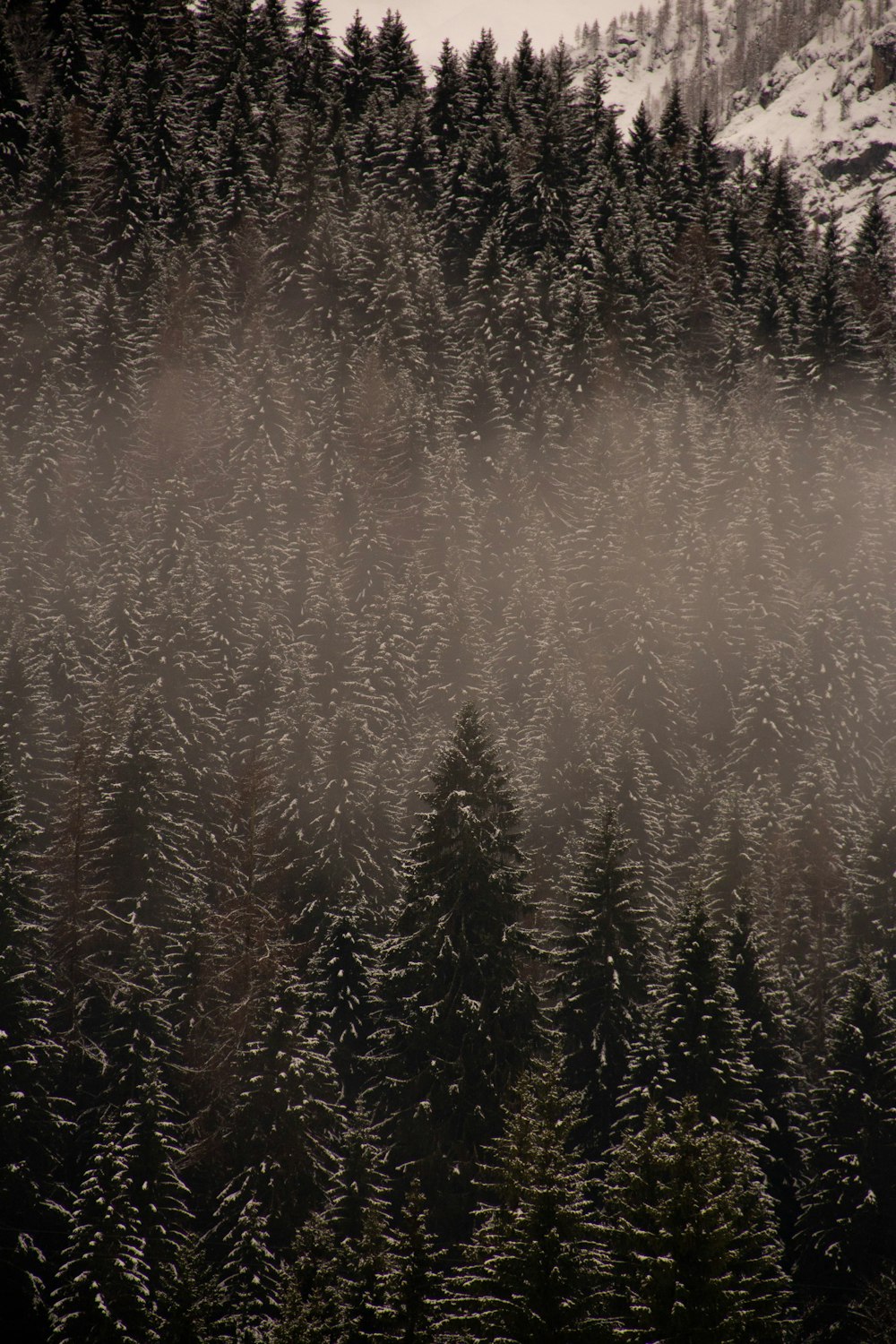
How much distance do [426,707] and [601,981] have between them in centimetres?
3591

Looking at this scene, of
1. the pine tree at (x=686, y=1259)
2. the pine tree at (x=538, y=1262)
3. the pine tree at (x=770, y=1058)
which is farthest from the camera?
the pine tree at (x=770, y=1058)

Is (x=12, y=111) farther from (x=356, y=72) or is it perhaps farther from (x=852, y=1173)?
(x=852, y=1173)

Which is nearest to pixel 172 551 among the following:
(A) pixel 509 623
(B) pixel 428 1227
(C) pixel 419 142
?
(A) pixel 509 623

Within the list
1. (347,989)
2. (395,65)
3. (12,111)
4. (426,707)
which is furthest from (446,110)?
(347,989)

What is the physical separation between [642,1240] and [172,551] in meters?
55.8

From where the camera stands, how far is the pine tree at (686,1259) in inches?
773

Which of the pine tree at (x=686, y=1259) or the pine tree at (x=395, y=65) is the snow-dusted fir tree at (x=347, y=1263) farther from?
the pine tree at (x=395, y=65)

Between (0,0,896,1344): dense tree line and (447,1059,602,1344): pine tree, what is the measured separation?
8 cm

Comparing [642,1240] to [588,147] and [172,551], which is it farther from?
[588,147]

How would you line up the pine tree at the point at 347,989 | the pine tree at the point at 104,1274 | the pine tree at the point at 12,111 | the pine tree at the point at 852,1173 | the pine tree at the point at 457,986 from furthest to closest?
1. the pine tree at the point at 12,111
2. the pine tree at the point at 347,989
3. the pine tree at the point at 852,1173
4. the pine tree at the point at 457,986
5. the pine tree at the point at 104,1274

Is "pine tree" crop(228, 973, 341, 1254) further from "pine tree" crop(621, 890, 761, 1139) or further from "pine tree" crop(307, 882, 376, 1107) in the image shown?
"pine tree" crop(621, 890, 761, 1139)

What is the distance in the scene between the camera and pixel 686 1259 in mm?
20016

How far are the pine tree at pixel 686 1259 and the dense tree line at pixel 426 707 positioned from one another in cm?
11

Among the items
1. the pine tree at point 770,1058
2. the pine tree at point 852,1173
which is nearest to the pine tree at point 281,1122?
the pine tree at point 770,1058
